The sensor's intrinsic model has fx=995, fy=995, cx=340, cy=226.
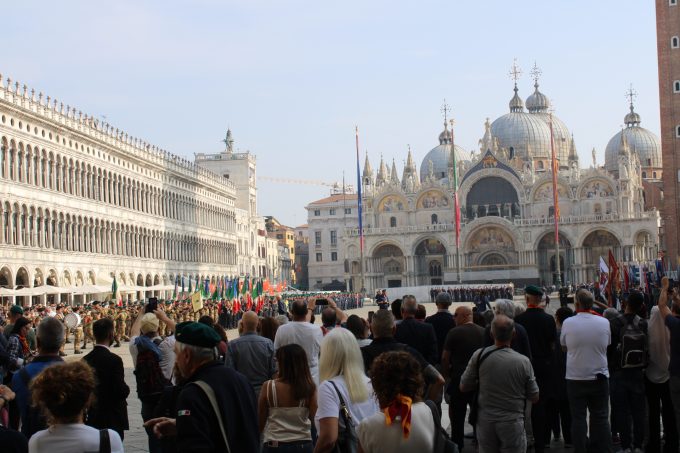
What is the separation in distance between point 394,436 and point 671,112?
57906 mm

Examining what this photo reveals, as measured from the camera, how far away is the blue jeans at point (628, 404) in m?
10.6

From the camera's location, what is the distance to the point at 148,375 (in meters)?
9.30

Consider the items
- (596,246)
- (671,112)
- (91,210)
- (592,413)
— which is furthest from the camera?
(596,246)

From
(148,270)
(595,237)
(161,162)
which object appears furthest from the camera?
(595,237)

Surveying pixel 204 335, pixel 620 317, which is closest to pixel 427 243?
pixel 620 317

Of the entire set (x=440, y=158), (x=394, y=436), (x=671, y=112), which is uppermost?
(x=440, y=158)

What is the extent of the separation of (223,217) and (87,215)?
31464 millimetres

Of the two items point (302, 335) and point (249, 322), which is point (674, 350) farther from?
point (249, 322)

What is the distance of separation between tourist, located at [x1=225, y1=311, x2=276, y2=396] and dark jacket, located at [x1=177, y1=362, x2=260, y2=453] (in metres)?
3.80

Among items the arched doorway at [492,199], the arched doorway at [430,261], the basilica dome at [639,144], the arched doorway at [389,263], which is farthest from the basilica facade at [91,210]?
the basilica dome at [639,144]

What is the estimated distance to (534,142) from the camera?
101 meters

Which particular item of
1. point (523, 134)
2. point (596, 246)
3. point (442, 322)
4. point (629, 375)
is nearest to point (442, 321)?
point (442, 322)

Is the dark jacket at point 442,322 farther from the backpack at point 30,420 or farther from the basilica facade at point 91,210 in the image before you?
the basilica facade at point 91,210

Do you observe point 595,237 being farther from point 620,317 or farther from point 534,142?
point 620,317
